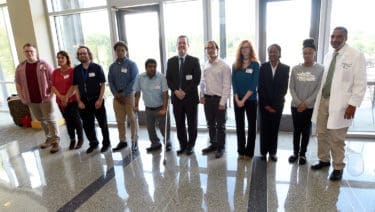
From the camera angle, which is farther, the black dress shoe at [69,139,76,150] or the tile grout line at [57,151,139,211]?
the black dress shoe at [69,139,76,150]

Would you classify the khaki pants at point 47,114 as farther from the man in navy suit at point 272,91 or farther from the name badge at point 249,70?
the man in navy suit at point 272,91

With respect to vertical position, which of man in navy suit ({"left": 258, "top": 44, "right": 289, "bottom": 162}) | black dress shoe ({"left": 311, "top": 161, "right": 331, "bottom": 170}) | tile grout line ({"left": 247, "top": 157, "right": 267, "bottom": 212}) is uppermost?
man in navy suit ({"left": 258, "top": 44, "right": 289, "bottom": 162})

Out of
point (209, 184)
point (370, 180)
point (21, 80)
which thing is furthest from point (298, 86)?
point (21, 80)

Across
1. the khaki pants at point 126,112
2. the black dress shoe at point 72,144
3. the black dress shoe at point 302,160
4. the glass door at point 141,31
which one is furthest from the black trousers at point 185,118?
the black dress shoe at point 72,144

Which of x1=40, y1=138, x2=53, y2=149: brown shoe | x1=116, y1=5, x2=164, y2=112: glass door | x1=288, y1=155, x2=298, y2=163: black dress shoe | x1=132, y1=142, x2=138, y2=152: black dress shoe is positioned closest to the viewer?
x1=288, y1=155, x2=298, y2=163: black dress shoe

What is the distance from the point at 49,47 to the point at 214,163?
430cm

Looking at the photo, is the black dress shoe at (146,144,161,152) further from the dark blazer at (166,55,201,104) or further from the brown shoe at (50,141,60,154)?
the brown shoe at (50,141,60,154)

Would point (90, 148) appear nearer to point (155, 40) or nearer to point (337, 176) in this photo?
point (155, 40)

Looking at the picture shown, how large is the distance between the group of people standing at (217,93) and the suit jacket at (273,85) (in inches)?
0.5

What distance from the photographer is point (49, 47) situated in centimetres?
525

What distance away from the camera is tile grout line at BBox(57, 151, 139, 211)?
2.57 meters

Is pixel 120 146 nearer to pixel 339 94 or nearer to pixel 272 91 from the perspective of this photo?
pixel 272 91

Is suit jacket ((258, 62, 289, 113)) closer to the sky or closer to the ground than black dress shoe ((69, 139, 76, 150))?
closer to the sky

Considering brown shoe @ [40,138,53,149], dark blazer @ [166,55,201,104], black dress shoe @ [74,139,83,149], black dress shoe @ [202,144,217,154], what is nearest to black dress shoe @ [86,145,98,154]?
black dress shoe @ [74,139,83,149]
